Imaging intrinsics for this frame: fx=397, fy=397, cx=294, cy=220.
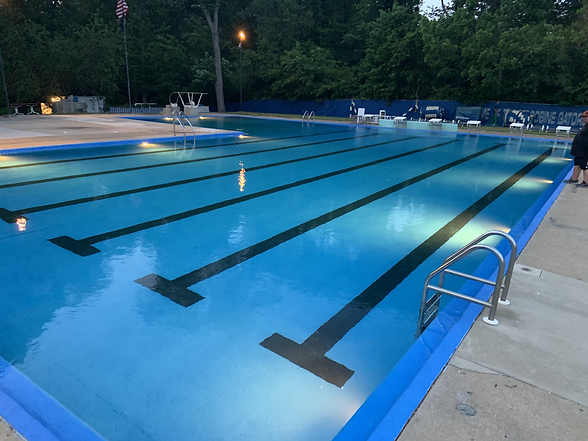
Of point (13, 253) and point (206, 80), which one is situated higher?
point (206, 80)

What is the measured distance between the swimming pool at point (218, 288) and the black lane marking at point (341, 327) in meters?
0.01

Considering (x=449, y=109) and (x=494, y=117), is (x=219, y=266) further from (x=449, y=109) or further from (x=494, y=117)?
(x=449, y=109)

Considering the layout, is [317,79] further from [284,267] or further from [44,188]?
[284,267]

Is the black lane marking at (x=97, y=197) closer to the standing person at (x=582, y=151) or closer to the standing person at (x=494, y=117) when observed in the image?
the standing person at (x=582, y=151)

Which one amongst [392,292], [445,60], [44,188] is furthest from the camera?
[445,60]

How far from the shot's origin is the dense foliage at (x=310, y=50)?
2166 cm

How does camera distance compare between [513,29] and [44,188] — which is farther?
[513,29]

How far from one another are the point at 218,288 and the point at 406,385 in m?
1.92

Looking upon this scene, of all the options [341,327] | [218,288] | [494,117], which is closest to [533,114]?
[494,117]

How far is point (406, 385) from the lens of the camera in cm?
224

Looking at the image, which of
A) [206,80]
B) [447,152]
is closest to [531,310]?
[447,152]

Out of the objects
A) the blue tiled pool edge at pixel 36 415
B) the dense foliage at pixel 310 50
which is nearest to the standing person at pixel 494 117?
the dense foliage at pixel 310 50

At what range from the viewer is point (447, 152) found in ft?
41.8

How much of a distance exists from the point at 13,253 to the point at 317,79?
27781mm
